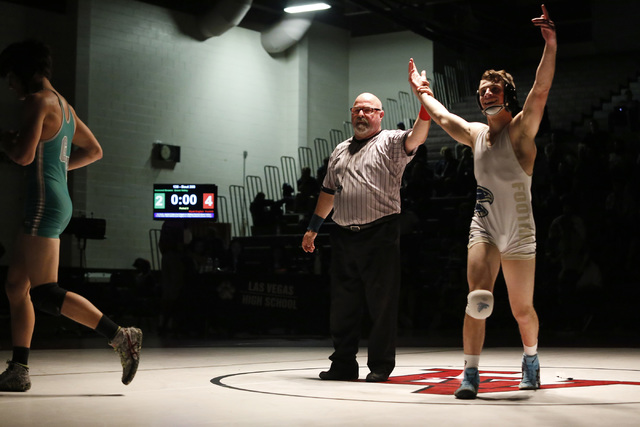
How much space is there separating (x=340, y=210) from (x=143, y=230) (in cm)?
1408

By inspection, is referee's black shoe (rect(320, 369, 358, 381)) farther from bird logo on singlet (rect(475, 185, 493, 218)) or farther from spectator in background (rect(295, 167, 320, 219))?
spectator in background (rect(295, 167, 320, 219))

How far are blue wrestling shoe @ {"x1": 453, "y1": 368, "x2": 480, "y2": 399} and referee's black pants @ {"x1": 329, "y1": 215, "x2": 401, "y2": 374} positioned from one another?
0.94 m

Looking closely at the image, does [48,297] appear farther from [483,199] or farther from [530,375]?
[530,375]

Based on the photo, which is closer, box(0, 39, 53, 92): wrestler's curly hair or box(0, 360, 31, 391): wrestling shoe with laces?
box(0, 360, 31, 391): wrestling shoe with laces

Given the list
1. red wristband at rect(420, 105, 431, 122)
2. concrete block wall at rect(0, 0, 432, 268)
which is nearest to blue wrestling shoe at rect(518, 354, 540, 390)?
red wristband at rect(420, 105, 431, 122)

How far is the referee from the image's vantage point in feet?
17.2

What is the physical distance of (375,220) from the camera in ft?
17.4

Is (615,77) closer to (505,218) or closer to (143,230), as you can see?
(143,230)

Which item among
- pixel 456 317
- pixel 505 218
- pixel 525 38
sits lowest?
pixel 456 317

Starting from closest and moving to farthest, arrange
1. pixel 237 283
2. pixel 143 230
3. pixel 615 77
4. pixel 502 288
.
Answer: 1. pixel 237 283
2. pixel 502 288
3. pixel 143 230
4. pixel 615 77

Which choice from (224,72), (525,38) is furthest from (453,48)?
(224,72)

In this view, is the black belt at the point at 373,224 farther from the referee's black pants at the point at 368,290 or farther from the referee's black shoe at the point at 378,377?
the referee's black shoe at the point at 378,377

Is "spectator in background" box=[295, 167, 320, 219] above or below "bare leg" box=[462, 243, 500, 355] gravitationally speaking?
above

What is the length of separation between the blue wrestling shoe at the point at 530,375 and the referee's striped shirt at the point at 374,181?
1.26 meters
